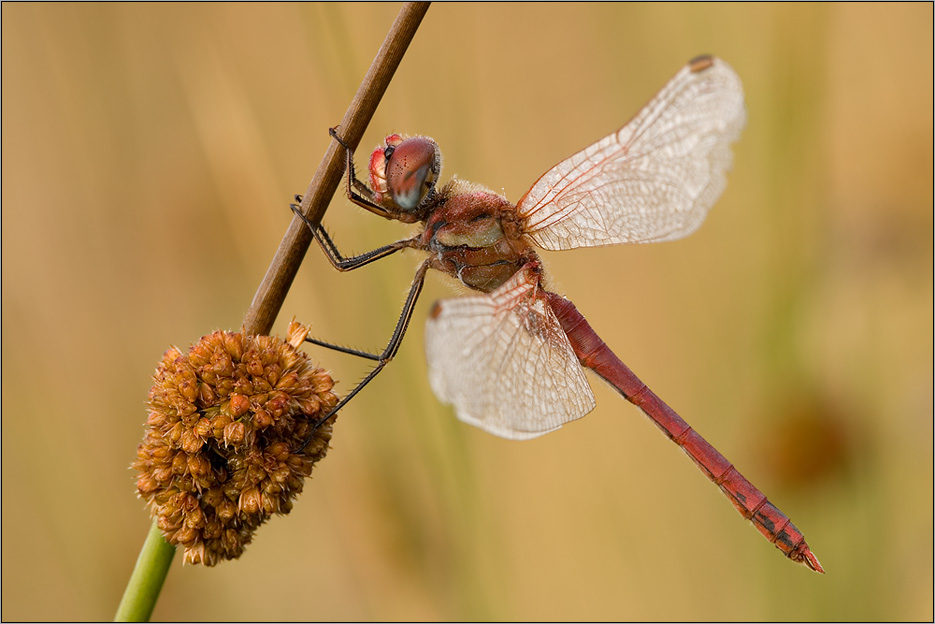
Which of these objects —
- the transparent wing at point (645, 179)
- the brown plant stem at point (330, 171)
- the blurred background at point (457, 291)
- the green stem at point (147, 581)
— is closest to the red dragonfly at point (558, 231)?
the transparent wing at point (645, 179)

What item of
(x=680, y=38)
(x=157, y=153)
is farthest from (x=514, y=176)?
(x=157, y=153)

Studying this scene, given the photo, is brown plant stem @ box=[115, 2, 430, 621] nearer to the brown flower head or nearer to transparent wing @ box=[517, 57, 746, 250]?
the brown flower head

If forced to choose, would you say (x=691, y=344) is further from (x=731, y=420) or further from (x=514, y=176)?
(x=514, y=176)

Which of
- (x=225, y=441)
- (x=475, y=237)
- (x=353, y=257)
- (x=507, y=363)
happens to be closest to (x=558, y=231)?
(x=475, y=237)

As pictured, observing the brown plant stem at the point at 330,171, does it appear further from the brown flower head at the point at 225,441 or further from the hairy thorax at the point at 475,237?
the hairy thorax at the point at 475,237

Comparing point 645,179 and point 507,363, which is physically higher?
point 645,179

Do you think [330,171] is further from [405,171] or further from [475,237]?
[475,237]
